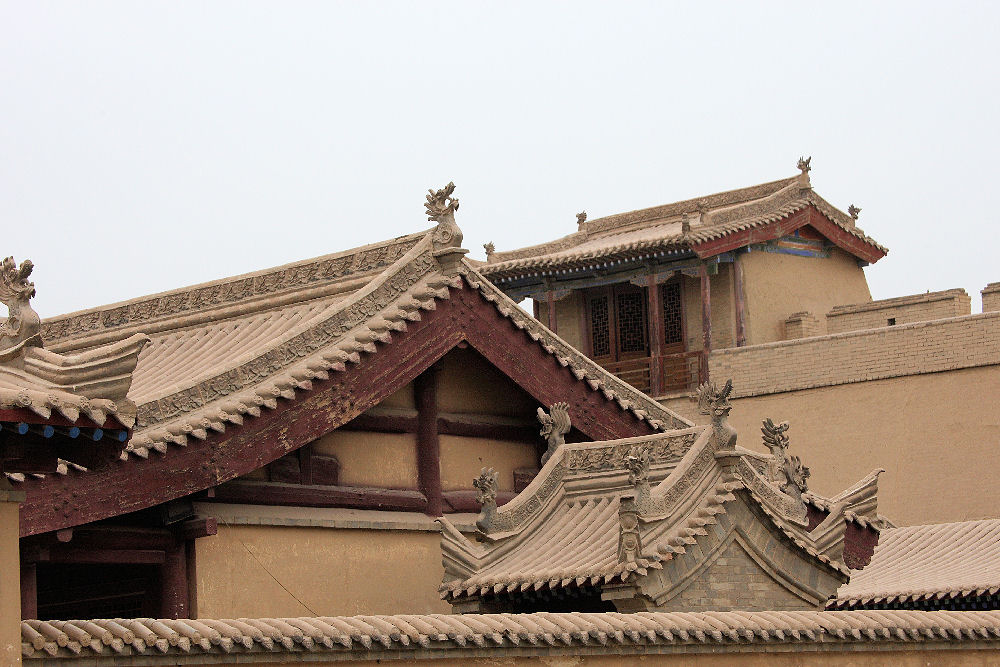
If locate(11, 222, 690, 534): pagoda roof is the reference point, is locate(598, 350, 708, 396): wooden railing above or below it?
above

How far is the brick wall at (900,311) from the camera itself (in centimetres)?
3438

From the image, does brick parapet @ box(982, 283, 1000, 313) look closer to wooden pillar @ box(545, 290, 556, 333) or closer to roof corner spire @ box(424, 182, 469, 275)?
wooden pillar @ box(545, 290, 556, 333)

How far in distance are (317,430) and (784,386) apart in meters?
18.6

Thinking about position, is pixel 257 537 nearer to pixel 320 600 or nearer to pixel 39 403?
pixel 320 600

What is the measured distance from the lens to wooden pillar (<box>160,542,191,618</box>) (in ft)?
51.2

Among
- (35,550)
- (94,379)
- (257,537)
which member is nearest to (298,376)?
(257,537)

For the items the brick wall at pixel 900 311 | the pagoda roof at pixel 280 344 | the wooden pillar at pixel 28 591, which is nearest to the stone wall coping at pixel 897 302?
the brick wall at pixel 900 311

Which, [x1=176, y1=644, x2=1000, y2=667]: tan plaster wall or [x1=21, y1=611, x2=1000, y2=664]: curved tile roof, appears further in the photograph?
[x1=176, y1=644, x2=1000, y2=667]: tan plaster wall

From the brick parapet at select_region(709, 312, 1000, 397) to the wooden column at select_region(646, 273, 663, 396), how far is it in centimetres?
191

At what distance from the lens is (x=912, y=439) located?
1236 inches

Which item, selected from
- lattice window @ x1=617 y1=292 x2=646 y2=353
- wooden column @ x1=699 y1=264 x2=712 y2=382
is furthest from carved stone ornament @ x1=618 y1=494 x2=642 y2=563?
lattice window @ x1=617 y1=292 x2=646 y2=353

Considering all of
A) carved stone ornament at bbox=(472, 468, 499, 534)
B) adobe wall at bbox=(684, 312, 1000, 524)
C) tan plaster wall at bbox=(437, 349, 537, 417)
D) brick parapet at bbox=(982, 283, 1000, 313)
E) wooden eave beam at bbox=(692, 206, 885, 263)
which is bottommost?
carved stone ornament at bbox=(472, 468, 499, 534)

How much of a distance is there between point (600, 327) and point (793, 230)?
4609 millimetres

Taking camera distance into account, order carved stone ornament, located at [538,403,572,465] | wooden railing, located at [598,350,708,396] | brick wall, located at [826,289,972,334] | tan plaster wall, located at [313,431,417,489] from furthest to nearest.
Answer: wooden railing, located at [598,350,708,396], brick wall, located at [826,289,972,334], carved stone ornament, located at [538,403,572,465], tan plaster wall, located at [313,431,417,489]
